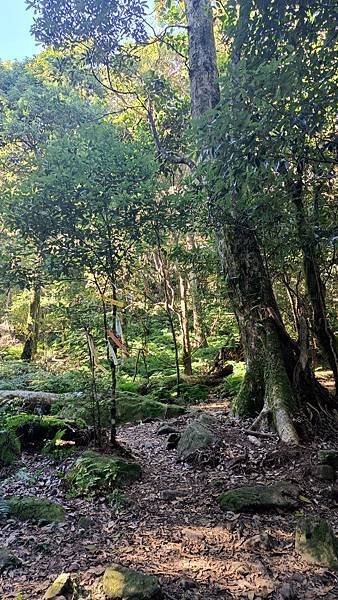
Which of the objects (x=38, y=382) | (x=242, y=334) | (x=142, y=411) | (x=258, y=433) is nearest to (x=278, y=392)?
(x=258, y=433)

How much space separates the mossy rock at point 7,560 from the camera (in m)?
3.02

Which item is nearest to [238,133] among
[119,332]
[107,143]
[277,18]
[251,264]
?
[277,18]

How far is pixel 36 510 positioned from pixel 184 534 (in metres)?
1.39

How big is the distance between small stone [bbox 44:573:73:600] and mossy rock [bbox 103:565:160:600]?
223 millimetres

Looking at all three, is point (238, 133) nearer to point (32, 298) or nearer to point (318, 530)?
point (318, 530)

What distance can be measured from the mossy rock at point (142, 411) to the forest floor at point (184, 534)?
2857 mm

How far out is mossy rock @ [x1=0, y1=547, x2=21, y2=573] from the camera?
3.02 m

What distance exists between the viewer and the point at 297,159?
13.2 feet

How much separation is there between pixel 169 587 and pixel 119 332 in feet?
9.51

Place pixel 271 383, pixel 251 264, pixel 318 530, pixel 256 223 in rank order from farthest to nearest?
pixel 251 264
pixel 271 383
pixel 256 223
pixel 318 530

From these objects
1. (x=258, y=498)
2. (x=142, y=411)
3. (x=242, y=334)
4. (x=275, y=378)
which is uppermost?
(x=242, y=334)

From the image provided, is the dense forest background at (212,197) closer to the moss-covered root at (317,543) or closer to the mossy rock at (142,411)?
the mossy rock at (142,411)

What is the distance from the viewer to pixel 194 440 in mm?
5609

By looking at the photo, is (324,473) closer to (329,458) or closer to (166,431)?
(329,458)
